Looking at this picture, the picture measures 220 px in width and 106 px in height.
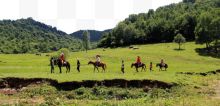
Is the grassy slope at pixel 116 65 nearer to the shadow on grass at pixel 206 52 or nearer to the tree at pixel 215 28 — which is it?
the shadow on grass at pixel 206 52

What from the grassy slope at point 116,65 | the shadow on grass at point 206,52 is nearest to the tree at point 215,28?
the shadow on grass at point 206,52

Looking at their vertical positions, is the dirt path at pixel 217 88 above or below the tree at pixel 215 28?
below

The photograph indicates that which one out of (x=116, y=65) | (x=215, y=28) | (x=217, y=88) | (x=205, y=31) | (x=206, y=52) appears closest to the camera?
(x=217, y=88)

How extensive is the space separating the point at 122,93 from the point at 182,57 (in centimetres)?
6331

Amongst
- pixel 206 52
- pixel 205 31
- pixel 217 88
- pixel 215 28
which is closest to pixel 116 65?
pixel 217 88

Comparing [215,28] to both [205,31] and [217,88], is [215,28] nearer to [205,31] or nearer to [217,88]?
Answer: [205,31]

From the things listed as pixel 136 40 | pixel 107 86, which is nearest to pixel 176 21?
pixel 136 40

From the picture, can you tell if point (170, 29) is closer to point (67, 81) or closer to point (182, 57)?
point (182, 57)

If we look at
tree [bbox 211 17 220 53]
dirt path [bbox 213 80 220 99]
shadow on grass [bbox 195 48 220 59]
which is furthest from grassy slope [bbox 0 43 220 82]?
tree [bbox 211 17 220 53]

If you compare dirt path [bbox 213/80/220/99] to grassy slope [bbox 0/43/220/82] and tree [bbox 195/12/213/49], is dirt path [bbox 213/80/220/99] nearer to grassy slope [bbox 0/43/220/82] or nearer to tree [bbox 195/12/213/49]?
grassy slope [bbox 0/43/220/82]

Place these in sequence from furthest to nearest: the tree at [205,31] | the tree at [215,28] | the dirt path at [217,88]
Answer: the tree at [205,31] → the tree at [215,28] → the dirt path at [217,88]

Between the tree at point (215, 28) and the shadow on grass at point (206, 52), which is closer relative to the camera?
the shadow on grass at point (206, 52)

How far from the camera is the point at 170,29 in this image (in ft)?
590

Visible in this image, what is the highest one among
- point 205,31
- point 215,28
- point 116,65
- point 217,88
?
point 215,28
